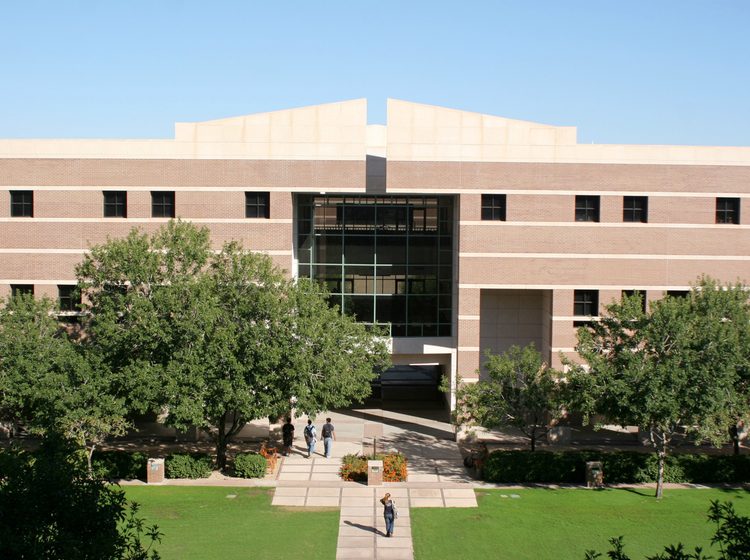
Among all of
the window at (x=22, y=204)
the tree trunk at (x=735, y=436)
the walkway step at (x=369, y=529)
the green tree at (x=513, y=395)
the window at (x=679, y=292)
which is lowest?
the walkway step at (x=369, y=529)

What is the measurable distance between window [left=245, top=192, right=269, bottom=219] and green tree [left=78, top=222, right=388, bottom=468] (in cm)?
626

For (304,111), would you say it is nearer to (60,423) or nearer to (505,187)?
(505,187)

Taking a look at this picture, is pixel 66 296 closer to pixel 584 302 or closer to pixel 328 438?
pixel 328 438

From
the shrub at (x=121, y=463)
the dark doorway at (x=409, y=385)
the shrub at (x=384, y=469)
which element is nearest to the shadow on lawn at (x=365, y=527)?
the shrub at (x=384, y=469)

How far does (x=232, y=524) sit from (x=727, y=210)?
2652 centimetres

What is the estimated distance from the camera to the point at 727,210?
3731 cm

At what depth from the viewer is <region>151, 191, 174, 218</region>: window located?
1447 inches

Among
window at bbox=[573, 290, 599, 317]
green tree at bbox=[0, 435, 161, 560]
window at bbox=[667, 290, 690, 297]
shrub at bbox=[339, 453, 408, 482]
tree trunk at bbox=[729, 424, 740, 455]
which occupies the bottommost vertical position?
shrub at bbox=[339, 453, 408, 482]

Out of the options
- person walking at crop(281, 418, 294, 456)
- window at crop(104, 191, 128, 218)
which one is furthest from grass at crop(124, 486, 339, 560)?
Result: window at crop(104, 191, 128, 218)

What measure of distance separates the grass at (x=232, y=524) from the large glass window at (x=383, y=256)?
41.2ft

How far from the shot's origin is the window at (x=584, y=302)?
3747cm

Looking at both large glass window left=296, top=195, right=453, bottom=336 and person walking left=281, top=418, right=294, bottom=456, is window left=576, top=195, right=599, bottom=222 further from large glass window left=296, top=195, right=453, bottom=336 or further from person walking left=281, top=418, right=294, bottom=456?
person walking left=281, top=418, right=294, bottom=456

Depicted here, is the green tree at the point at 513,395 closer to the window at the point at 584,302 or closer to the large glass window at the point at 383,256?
the window at the point at 584,302

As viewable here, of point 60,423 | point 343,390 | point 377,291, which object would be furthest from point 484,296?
point 60,423
